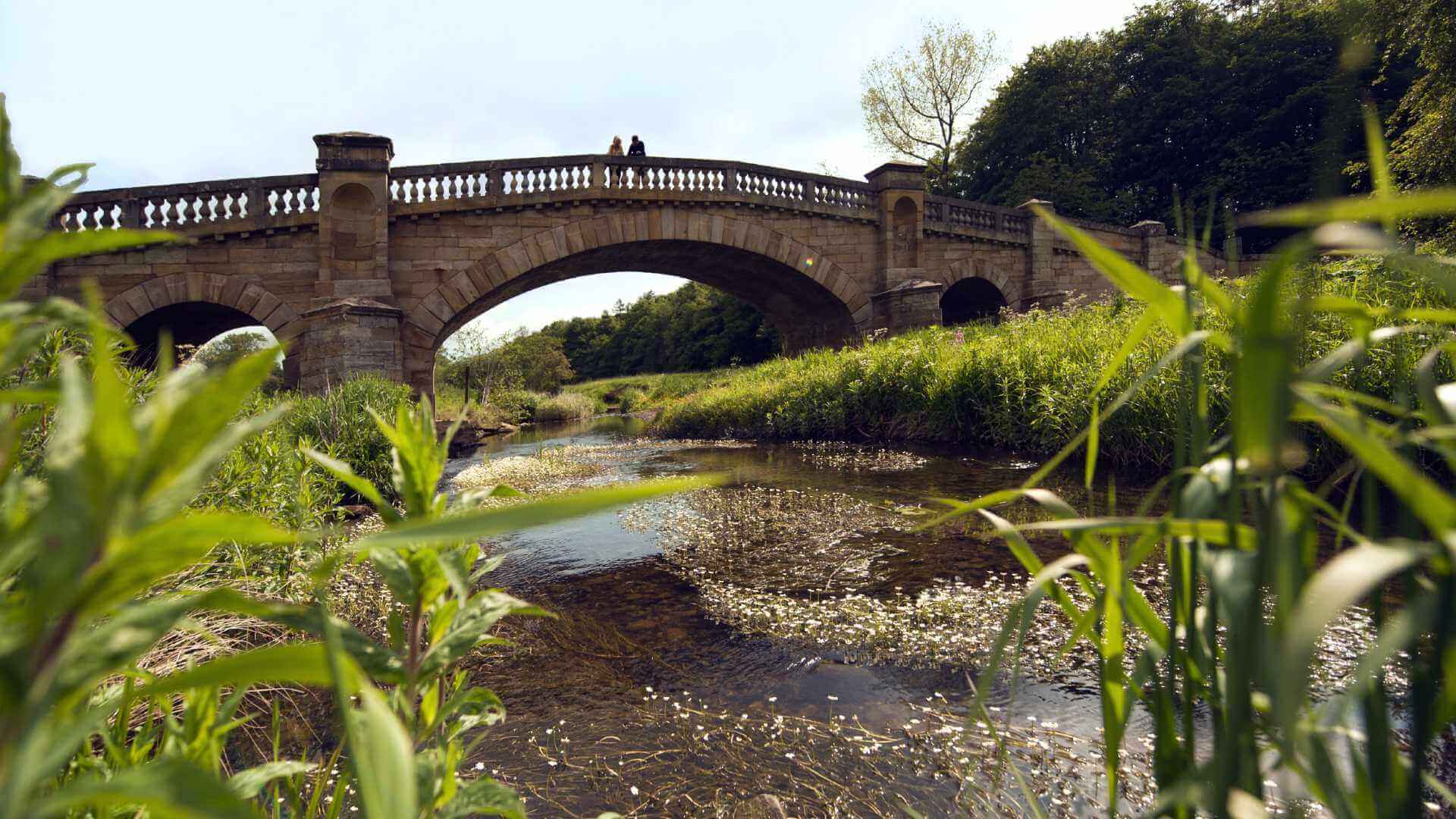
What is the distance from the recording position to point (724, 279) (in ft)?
63.2

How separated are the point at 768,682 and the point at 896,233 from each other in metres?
16.1

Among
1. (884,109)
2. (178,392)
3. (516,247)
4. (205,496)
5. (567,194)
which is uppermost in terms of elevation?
(884,109)

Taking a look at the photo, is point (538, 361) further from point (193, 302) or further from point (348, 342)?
point (348, 342)

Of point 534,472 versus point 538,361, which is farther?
point 538,361

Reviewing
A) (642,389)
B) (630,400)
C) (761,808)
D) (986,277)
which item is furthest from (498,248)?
(642,389)

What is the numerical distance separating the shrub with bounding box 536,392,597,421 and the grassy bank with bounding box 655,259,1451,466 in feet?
56.0

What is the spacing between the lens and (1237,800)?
57 centimetres

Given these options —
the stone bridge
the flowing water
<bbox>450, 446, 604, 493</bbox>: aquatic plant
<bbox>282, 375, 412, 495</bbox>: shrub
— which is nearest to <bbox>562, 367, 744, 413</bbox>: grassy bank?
the stone bridge

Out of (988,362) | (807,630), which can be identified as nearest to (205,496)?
(807,630)

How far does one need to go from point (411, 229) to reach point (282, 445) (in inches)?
409

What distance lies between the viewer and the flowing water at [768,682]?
1.82 m

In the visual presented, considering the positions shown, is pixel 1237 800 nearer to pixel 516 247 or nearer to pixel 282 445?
pixel 282 445

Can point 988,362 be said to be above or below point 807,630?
above

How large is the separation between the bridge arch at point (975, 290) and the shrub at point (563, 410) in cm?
1605
